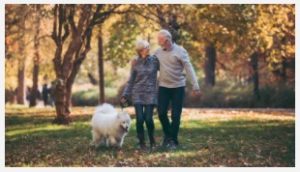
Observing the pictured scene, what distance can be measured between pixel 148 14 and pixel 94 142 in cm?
776

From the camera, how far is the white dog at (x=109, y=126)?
1055cm

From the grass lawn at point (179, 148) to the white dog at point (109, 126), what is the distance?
19cm

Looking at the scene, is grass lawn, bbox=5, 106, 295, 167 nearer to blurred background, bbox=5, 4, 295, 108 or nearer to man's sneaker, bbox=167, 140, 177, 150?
man's sneaker, bbox=167, 140, 177, 150

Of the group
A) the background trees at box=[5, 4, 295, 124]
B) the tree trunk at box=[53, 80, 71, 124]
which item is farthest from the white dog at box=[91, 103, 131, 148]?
the tree trunk at box=[53, 80, 71, 124]

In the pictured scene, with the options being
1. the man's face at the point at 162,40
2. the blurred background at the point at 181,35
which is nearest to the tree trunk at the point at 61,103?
the blurred background at the point at 181,35

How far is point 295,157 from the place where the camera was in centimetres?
1022

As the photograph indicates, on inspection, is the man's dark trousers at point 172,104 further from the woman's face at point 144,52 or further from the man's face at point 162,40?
the man's face at point 162,40

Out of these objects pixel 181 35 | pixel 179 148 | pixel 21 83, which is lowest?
pixel 179 148

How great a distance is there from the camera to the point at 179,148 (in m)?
10.9

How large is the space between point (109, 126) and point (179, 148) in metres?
1.30

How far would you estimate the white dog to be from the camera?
1055 cm

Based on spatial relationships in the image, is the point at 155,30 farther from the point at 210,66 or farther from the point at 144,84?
the point at 210,66

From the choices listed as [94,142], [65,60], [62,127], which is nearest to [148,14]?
[65,60]

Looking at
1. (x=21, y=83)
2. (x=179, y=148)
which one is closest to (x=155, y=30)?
(x=179, y=148)
